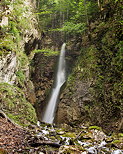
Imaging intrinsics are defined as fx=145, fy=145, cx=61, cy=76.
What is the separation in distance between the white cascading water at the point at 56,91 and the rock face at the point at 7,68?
4237 millimetres

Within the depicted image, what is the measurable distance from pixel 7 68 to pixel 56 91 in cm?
608

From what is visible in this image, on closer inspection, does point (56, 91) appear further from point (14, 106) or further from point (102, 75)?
point (14, 106)

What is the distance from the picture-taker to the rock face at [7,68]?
7.46m

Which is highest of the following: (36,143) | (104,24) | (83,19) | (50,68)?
(83,19)

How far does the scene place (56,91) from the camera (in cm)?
1330

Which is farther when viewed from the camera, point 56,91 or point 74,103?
point 56,91

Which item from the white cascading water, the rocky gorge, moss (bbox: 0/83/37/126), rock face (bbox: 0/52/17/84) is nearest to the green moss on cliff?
the rocky gorge

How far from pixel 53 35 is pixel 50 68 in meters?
5.10

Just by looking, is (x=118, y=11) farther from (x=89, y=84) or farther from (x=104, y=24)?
(x=89, y=84)

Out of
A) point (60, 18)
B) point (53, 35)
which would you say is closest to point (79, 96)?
point (53, 35)

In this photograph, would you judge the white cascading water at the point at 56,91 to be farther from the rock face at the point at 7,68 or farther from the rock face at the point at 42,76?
the rock face at the point at 7,68

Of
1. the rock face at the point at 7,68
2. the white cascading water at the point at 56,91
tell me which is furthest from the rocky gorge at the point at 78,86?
the white cascading water at the point at 56,91

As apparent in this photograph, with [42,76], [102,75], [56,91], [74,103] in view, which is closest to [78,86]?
[74,103]

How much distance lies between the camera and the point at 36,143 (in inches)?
135
